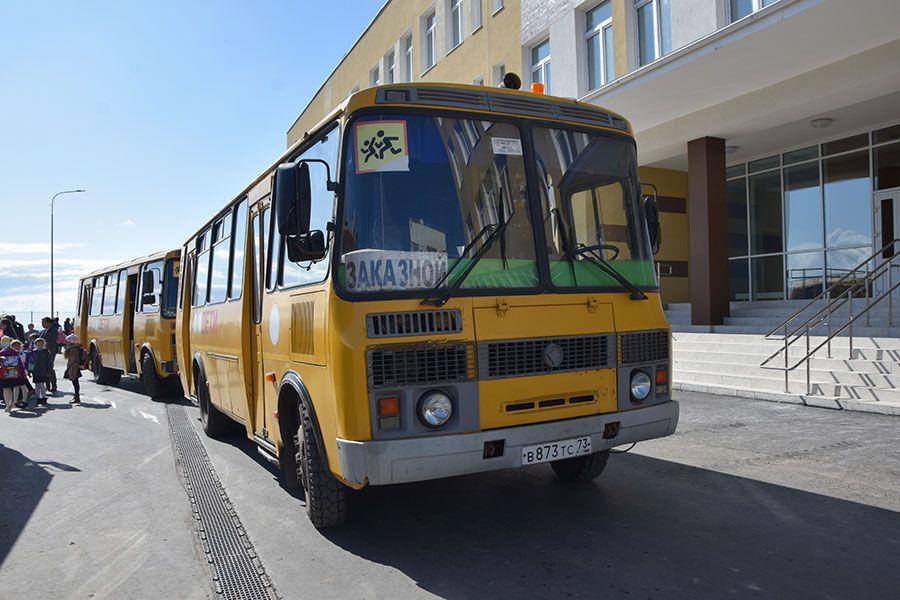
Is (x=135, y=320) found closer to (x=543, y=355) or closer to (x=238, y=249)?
(x=238, y=249)

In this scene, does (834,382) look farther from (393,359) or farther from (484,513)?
(393,359)

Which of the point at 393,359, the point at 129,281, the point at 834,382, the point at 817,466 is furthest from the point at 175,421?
the point at 834,382

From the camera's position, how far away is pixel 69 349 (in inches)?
598

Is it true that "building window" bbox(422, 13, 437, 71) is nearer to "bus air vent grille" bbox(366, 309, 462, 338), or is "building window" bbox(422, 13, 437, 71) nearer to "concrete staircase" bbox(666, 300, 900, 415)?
"concrete staircase" bbox(666, 300, 900, 415)

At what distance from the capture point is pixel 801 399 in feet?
32.6

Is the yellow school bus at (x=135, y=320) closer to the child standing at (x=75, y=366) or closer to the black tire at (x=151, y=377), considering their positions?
the black tire at (x=151, y=377)

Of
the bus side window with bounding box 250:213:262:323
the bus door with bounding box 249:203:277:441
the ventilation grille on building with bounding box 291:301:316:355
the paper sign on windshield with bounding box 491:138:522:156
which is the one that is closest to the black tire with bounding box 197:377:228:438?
the bus door with bounding box 249:203:277:441

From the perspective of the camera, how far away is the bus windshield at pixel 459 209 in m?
4.17

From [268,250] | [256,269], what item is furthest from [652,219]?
[256,269]

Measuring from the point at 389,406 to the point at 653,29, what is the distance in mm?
13787

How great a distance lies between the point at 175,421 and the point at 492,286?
26.6ft

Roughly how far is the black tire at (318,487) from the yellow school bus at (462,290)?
1 centimetres

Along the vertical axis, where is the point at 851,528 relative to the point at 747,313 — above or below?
below

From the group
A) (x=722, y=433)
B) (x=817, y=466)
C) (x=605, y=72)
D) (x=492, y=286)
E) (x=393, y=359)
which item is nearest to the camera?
(x=393, y=359)
